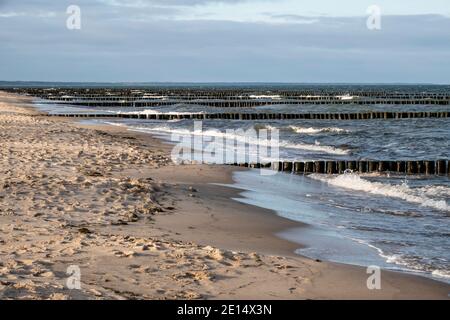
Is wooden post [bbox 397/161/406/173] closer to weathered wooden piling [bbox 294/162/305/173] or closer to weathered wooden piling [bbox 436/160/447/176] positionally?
weathered wooden piling [bbox 436/160/447/176]

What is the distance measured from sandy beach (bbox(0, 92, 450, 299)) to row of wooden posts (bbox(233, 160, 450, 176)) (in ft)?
12.5

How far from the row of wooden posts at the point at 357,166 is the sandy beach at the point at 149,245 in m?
3.81

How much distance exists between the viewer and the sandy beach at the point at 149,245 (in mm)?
6430

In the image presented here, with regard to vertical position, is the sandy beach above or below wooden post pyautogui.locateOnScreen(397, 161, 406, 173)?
above

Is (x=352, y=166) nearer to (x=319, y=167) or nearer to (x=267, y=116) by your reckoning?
(x=319, y=167)

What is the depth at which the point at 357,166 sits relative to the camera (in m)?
18.5

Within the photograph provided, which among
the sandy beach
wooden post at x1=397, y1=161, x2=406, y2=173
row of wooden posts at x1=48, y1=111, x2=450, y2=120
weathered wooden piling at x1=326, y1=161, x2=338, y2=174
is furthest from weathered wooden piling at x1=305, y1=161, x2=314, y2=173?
row of wooden posts at x1=48, y1=111, x2=450, y2=120

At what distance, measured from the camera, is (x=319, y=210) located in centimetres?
1223

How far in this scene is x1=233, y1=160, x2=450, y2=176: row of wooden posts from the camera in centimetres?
1811

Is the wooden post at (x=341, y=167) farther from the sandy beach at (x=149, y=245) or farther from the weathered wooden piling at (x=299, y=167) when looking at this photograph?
the sandy beach at (x=149, y=245)

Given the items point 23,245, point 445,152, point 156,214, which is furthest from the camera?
point 445,152
